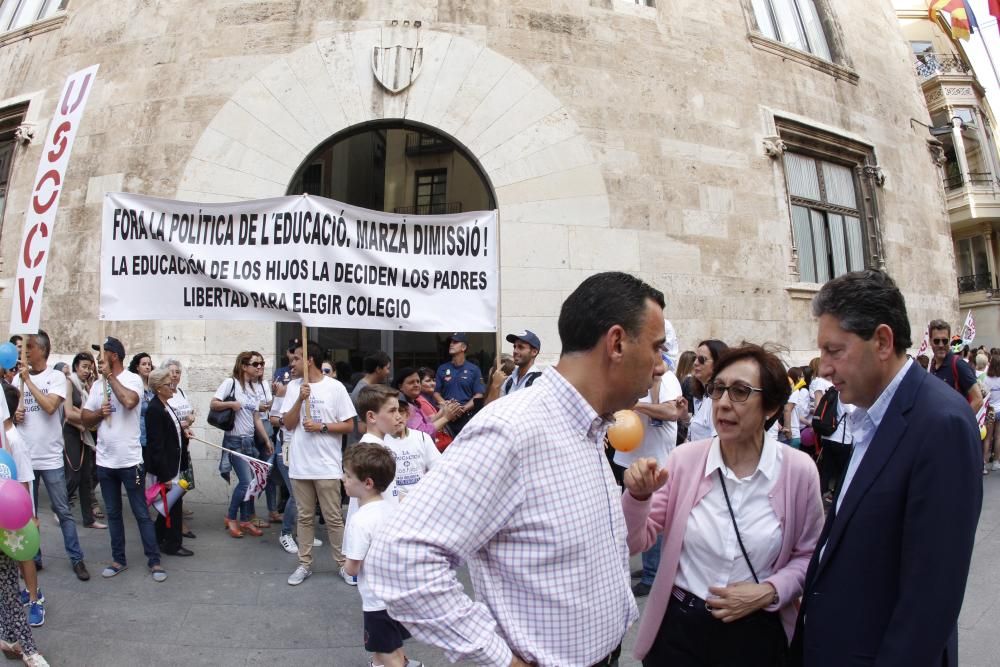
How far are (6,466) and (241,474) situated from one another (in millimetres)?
3155

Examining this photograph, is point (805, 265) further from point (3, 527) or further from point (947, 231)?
point (3, 527)

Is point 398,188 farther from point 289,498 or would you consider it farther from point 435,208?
point 289,498

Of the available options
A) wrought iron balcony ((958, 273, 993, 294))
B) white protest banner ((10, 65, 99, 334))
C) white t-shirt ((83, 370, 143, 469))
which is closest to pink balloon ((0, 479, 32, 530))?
white protest banner ((10, 65, 99, 334))

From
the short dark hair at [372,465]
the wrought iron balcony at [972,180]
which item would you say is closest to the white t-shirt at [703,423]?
the short dark hair at [372,465]

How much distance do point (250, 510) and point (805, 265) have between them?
29.9ft

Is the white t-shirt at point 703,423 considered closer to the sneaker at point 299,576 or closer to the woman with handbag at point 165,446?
the sneaker at point 299,576

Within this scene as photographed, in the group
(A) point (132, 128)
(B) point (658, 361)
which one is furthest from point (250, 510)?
(B) point (658, 361)

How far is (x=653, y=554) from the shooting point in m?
5.32

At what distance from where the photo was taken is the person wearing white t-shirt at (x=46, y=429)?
223 inches

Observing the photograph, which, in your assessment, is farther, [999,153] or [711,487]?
[999,153]

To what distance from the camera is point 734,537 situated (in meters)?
2.37

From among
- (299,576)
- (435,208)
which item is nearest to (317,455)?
(299,576)

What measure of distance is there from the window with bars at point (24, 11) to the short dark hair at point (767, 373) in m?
12.8

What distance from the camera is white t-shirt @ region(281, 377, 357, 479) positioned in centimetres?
586
